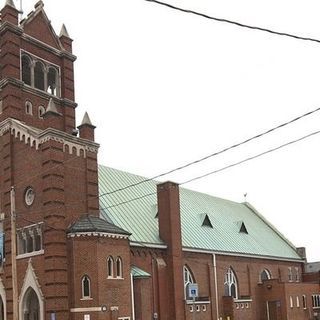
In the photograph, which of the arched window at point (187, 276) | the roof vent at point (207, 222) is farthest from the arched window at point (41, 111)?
the roof vent at point (207, 222)

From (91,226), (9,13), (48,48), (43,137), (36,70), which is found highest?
(9,13)

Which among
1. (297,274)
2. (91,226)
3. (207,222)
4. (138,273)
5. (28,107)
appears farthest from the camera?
(297,274)

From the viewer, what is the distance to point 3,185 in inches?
1636

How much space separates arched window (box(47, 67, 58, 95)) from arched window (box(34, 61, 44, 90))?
64 centimetres

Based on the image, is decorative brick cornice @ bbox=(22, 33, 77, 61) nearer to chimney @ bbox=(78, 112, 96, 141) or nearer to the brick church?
the brick church

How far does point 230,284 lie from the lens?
55156 mm

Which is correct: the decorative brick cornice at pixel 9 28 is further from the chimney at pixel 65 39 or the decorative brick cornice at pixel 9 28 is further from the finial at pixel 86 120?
the finial at pixel 86 120

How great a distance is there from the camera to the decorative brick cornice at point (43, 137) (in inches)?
1534

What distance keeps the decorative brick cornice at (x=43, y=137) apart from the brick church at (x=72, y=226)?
0.22 feet

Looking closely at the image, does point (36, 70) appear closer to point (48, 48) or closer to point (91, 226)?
point (48, 48)

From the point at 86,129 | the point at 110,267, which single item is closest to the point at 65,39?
the point at 86,129

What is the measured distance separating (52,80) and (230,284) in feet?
80.6

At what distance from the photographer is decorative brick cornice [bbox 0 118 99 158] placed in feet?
128

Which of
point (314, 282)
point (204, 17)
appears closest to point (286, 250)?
point (314, 282)
